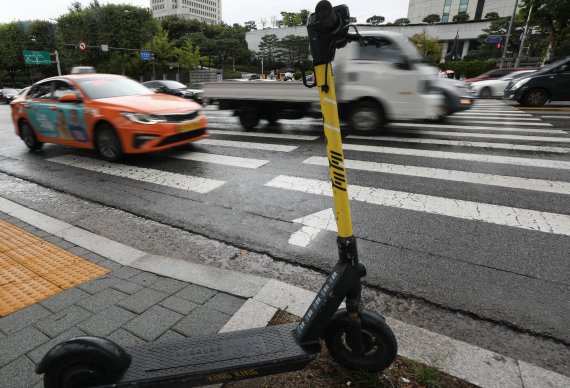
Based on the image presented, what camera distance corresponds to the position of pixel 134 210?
4.63 m

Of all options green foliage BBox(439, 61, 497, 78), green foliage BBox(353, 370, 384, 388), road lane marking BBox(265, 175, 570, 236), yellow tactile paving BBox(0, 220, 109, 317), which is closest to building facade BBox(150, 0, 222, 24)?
green foliage BBox(439, 61, 497, 78)

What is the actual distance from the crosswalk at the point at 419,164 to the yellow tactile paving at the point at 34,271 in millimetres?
2116

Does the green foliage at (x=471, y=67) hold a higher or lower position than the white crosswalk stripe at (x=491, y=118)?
higher

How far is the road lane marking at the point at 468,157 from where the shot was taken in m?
6.16

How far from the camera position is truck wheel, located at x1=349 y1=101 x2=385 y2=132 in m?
8.52

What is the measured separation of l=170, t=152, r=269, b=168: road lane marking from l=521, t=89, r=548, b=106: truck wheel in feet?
42.0

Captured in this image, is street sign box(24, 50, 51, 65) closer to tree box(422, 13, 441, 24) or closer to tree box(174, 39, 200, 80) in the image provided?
tree box(174, 39, 200, 80)

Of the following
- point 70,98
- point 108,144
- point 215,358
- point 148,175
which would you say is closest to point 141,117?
point 108,144

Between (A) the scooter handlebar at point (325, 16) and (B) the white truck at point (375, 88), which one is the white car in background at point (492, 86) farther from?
(A) the scooter handlebar at point (325, 16)

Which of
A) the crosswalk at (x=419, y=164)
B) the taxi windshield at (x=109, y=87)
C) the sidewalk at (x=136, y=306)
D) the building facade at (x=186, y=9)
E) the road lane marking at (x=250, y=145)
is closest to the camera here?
the sidewalk at (x=136, y=306)

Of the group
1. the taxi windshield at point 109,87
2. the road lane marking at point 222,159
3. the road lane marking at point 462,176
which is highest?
the taxi windshield at point 109,87

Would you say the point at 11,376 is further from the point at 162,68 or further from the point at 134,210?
the point at 162,68

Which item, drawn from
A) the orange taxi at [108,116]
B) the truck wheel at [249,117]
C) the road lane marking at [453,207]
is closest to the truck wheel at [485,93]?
the truck wheel at [249,117]

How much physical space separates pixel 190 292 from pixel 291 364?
1241mm
